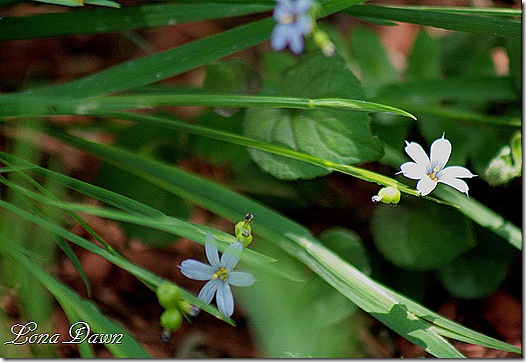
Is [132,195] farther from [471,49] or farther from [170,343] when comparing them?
[471,49]

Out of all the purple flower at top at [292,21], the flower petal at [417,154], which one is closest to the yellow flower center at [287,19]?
the purple flower at top at [292,21]

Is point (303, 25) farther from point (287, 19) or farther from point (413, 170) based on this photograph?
point (413, 170)

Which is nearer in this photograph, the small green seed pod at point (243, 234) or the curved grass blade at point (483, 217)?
the small green seed pod at point (243, 234)

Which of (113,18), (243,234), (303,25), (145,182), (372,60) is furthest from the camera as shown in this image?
(372,60)

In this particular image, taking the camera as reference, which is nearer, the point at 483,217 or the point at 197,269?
the point at 197,269

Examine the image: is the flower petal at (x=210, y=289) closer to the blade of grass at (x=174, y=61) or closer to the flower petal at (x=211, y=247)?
the flower petal at (x=211, y=247)

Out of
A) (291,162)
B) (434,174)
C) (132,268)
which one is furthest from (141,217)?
(434,174)

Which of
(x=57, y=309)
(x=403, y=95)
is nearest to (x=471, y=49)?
(x=403, y=95)
